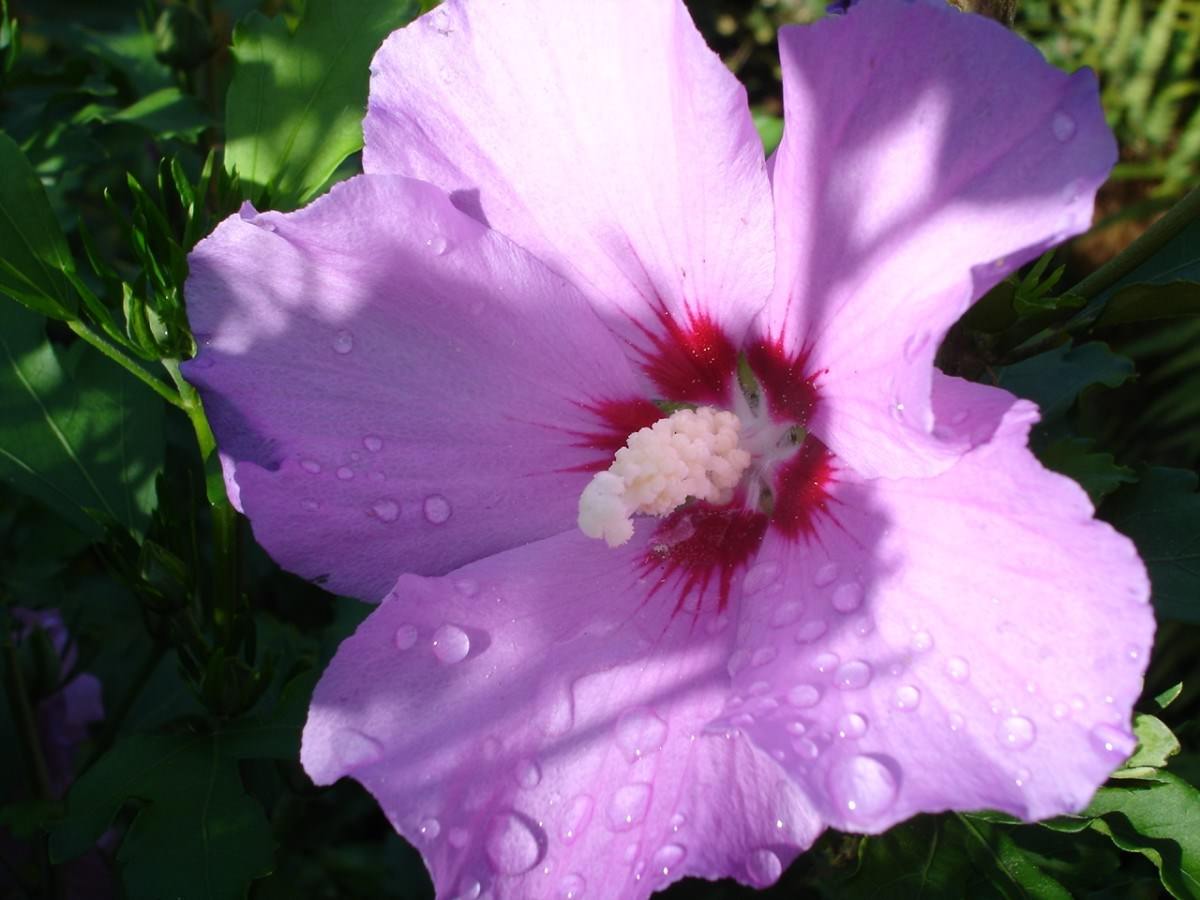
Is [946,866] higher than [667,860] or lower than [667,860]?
lower

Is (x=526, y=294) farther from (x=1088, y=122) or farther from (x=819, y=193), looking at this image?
(x=1088, y=122)

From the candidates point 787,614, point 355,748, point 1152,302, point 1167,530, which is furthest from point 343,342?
point 1167,530

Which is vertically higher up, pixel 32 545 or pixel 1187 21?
pixel 32 545

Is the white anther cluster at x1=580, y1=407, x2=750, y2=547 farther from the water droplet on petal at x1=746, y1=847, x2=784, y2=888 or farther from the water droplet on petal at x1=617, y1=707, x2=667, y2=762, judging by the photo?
the water droplet on petal at x1=746, y1=847, x2=784, y2=888

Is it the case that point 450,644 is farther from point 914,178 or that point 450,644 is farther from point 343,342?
point 914,178

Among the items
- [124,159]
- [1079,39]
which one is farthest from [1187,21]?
[124,159]

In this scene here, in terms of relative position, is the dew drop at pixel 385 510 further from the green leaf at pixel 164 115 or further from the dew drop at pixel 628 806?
the green leaf at pixel 164 115

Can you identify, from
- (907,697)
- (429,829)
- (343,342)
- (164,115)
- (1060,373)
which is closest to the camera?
(907,697)
